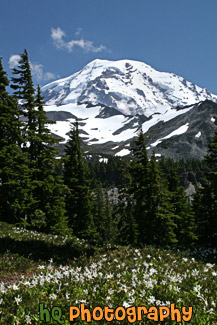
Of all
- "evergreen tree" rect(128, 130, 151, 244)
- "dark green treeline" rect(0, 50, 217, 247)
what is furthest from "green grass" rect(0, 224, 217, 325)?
"evergreen tree" rect(128, 130, 151, 244)

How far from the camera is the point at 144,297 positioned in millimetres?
4465

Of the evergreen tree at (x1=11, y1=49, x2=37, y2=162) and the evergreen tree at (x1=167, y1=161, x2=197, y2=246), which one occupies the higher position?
the evergreen tree at (x1=11, y1=49, x2=37, y2=162)

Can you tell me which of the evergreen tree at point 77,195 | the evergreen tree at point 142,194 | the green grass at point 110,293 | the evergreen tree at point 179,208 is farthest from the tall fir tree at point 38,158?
the evergreen tree at point 179,208

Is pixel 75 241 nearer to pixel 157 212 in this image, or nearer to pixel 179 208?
pixel 157 212

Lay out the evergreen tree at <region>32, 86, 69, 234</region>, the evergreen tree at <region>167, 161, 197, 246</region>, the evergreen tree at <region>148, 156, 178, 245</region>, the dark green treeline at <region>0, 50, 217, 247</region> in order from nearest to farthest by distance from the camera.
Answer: the dark green treeline at <region>0, 50, 217, 247</region>, the evergreen tree at <region>32, 86, 69, 234</region>, the evergreen tree at <region>148, 156, 178, 245</region>, the evergreen tree at <region>167, 161, 197, 246</region>

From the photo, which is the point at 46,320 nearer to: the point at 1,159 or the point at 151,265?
the point at 151,265

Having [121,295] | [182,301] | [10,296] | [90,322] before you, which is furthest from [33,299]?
[182,301]

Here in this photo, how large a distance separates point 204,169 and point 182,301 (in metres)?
134

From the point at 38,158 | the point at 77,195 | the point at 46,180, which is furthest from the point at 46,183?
the point at 77,195

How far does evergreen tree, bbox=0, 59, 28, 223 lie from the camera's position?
56.6 feet

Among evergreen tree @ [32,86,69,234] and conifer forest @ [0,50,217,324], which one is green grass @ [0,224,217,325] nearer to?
conifer forest @ [0,50,217,324]

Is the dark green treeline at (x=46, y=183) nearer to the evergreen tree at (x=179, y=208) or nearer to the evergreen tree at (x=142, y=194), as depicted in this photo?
the evergreen tree at (x=142, y=194)

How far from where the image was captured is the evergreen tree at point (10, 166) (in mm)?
Answer: 17266

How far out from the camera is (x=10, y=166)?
17938 mm
